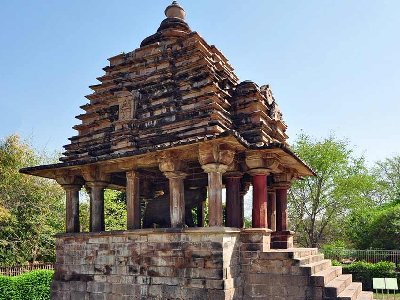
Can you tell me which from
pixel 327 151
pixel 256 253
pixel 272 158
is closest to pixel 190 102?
pixel 272 158

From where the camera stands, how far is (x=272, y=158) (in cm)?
884

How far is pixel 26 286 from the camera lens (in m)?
15.8

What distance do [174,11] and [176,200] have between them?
5.55 m

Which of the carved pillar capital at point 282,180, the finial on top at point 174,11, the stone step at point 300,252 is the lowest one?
the stone step at point 300,252

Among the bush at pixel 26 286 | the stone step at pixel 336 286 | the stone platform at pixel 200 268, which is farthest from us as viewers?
the bush at pixel 26 286

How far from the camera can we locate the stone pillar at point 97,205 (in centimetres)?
1015

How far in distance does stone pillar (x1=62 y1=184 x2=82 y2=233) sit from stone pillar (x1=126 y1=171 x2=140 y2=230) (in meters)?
2.00

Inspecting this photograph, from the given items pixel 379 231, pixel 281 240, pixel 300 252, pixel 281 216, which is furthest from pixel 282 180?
pixel 379 231

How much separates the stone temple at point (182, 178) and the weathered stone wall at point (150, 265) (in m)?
0.02

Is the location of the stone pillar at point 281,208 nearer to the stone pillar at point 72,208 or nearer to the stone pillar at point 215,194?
the stone pillar at point 215,194

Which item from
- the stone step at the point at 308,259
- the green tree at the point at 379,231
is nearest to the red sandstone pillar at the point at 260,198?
the stone step at the point at 308,259

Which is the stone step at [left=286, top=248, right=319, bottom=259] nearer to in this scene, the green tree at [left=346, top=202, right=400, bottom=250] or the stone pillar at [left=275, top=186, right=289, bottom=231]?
the stone pillar at [left=275, top=186, right=289, bottom=231]

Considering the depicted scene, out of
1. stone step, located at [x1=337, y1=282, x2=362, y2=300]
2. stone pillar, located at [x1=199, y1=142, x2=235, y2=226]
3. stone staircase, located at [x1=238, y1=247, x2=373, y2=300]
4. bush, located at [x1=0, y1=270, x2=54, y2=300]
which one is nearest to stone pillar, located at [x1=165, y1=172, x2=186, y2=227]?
stone pillar, located at [x1=199, y1=142, x2=235, y2=226]

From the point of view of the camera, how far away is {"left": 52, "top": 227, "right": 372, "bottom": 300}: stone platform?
7.69 m
